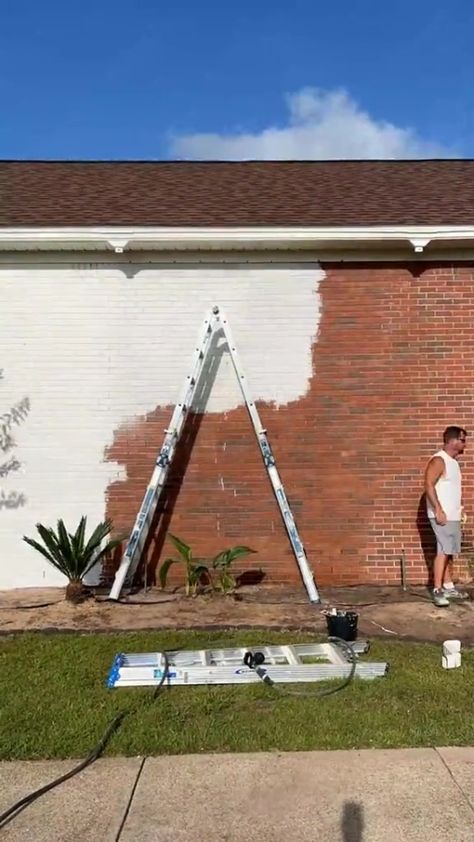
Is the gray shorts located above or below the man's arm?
below

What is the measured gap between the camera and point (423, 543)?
738 centimetres

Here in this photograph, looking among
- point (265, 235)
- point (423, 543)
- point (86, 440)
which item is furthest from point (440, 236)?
point (86, 440)

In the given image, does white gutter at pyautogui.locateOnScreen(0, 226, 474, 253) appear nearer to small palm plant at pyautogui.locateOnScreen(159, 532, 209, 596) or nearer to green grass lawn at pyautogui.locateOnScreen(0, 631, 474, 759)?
small palm plant at pyautogui.locateOnScreen(159, 532, 209, 596)

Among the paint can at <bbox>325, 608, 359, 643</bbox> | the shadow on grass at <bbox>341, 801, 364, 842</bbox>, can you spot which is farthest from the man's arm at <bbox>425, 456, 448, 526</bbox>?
the shadow on grass at <bbox>341, 801, 364, 842</bbox>

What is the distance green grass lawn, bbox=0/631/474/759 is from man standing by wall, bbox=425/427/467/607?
1581 mm

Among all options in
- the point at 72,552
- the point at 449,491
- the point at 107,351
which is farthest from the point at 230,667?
the point at 107,351

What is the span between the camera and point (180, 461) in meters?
7.39

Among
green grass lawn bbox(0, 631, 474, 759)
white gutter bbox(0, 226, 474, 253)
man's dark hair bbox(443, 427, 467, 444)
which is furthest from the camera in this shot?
white gutter bbox(0, 226, 474, 253)

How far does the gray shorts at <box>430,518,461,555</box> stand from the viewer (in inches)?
264

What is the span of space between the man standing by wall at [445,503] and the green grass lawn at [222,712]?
1581 mm

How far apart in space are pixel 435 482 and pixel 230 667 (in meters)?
2.87

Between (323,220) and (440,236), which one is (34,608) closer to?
(323,220)

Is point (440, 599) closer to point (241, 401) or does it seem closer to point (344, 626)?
point (344, 626)

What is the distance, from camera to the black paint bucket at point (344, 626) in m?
5.45
